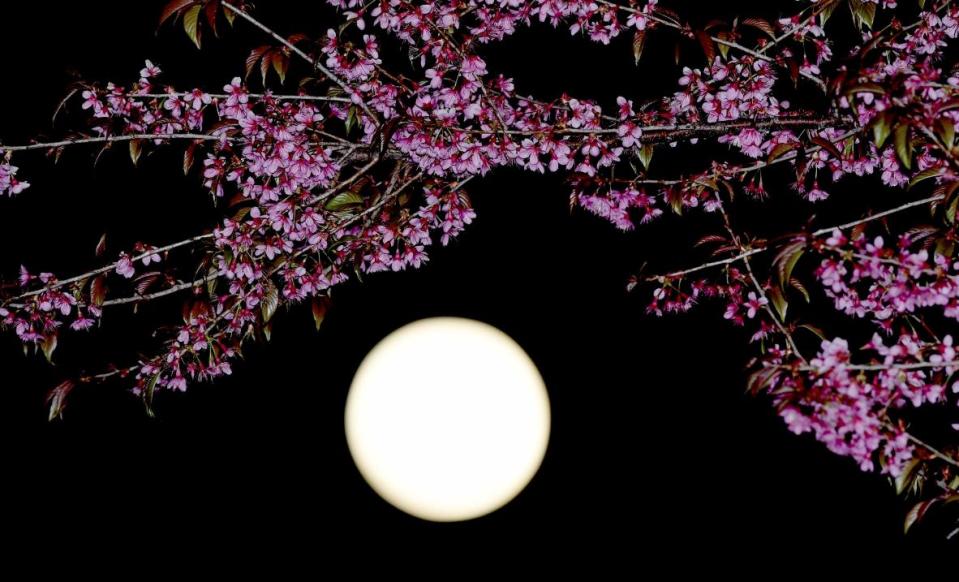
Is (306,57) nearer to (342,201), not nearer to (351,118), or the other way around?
(351,118)

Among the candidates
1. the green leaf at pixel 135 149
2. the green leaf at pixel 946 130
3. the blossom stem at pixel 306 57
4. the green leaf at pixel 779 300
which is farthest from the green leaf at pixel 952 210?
the green leaf at pixel 135 149

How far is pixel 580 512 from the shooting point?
2703 mm

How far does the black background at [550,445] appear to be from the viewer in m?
2.53

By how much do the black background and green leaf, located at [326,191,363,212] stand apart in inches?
46.7

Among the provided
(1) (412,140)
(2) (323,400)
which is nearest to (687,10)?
(1) (412,140)

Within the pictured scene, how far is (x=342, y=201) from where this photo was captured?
1.29 meters

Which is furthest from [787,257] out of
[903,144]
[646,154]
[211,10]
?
[211,10]

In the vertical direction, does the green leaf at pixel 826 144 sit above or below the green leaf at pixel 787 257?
above

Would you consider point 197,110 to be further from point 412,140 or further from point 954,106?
point 954,106

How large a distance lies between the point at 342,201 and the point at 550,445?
1718 millimetres

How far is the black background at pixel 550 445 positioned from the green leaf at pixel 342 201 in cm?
119

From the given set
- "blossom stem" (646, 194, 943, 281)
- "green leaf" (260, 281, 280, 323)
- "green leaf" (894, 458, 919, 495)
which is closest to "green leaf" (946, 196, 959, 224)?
"blossom stem" (646, 194, 943, 281)

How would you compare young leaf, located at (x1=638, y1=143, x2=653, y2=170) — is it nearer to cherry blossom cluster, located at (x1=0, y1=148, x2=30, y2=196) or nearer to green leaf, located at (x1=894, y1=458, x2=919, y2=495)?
green leaf, located at (x1=894, y1=458, x2=919, y2=495)

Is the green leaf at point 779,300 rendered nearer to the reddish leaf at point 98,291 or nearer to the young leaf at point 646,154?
the young leaf at point 646,154
